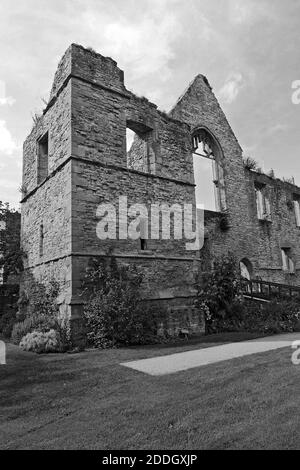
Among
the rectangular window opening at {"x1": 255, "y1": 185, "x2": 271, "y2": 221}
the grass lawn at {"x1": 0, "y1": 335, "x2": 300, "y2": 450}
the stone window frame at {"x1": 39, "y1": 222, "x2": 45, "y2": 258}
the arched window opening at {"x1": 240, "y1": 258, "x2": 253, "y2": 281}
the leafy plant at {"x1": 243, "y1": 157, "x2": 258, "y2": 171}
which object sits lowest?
the grass lawn at {"x1": 0, "y1": 335, "x2": 300, "y2": 450}

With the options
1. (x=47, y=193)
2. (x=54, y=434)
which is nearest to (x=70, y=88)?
(x=47, y=193)

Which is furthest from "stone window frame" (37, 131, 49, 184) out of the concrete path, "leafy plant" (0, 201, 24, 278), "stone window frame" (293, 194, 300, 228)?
"stone window frame" (293, 194, 300, 228)

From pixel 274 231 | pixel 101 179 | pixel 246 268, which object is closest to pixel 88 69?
pixel 101 179

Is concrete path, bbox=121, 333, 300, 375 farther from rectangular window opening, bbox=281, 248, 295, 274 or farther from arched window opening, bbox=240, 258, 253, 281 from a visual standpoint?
rectangular window opening, bbox=281, 248, 295, 274

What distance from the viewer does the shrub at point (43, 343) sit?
7.94m

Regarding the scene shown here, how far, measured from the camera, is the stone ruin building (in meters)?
9.44

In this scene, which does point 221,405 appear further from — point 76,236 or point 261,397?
point 76,236

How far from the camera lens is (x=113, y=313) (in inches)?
327

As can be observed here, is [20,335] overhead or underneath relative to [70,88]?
underneath

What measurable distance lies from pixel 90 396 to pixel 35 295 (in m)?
6.67

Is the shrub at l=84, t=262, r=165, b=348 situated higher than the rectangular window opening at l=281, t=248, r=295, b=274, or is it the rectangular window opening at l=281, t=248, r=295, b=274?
the rectangular window opening at l=281, t=248, r=295, b=274

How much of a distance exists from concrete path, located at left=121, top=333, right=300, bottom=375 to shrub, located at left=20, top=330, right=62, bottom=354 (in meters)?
2.35

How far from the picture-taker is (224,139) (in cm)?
1636
